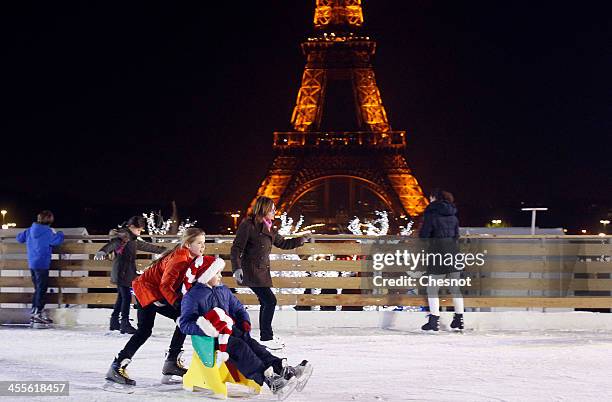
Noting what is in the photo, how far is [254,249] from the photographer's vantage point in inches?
338

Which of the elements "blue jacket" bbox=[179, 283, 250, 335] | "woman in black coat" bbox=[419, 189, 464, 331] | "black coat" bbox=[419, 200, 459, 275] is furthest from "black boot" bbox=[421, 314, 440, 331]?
"blue jacket" bbox=[179, 283, 250, 335]

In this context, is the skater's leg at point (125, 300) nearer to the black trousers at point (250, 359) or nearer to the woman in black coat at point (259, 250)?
the woman in black coat at point (259, 250)

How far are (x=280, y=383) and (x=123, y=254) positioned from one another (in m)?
4.50

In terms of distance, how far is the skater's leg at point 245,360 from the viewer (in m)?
6.07

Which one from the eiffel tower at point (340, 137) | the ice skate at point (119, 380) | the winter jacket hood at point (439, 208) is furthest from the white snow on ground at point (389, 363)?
the eiffel tower at point (340, 137)

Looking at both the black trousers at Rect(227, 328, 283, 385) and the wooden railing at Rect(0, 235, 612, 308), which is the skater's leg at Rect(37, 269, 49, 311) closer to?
the wooden railing at Rect(0, 235, 612, 308)

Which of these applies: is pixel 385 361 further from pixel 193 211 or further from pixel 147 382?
pixel 193 211

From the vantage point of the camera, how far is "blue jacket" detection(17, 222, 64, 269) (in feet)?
35.7

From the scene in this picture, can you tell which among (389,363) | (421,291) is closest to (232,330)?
(389,363)

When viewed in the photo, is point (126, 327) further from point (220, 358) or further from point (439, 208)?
point (220, 358)

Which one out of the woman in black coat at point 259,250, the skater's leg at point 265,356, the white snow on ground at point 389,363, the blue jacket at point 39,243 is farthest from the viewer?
the blue jacket at point 39,243

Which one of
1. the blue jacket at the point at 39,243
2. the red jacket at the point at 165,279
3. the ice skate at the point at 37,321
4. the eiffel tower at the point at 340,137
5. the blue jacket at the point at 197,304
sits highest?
the eiffel tower at the point at 340,137

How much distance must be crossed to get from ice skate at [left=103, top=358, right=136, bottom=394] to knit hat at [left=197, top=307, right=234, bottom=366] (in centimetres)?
70

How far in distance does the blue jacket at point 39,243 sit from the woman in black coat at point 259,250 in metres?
3.19
